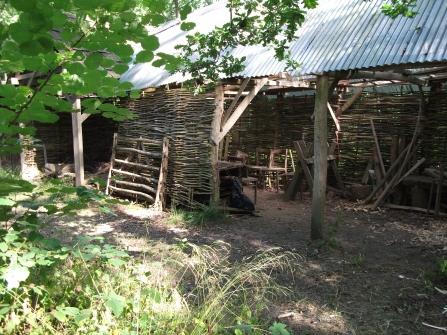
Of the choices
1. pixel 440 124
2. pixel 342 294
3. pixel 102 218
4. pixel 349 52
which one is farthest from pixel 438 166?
pixel 102 218

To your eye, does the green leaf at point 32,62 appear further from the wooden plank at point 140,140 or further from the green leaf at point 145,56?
the wooden plank at point 140,140

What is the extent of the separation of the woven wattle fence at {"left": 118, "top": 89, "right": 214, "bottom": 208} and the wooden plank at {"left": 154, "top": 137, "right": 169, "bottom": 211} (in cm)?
12

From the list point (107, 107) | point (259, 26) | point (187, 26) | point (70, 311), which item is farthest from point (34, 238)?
point (259, 26)

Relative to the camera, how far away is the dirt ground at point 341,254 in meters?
3.78

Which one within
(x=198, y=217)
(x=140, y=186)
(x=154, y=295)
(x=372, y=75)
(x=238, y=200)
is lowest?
(x=198, y=217)

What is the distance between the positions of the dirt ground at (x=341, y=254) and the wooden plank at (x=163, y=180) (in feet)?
1.11

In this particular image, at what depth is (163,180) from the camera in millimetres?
8500

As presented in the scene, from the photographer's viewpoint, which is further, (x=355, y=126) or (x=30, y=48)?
(x=355, y=126)

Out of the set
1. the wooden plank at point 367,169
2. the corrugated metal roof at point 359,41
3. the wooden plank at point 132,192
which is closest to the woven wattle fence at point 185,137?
the wooden plank at point 132,192

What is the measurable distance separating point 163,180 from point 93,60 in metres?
6.90

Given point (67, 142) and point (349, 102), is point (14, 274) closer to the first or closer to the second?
point (349, 102)

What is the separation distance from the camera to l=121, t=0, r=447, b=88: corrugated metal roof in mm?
5242

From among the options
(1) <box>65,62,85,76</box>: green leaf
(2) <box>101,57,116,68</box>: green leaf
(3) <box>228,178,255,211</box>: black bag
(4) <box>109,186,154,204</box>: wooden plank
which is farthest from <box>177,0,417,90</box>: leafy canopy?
(4) <box>109,186,154,204</box>: wooden plank

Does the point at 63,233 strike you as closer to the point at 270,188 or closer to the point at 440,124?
the point at 270,188
